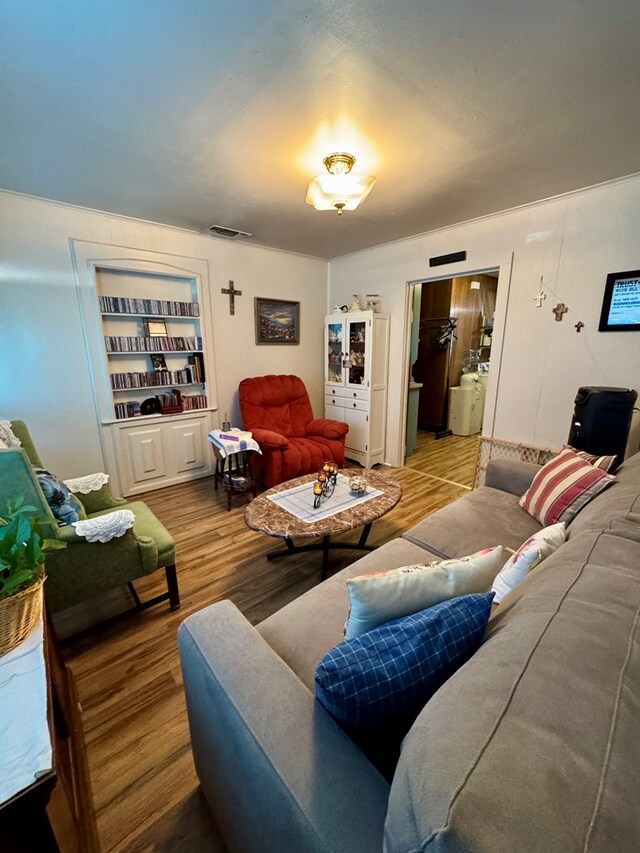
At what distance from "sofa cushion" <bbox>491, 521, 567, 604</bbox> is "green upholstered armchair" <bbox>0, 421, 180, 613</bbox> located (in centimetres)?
151

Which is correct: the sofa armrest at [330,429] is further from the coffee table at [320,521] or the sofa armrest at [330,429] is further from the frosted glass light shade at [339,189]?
the frosted glass light shade at [339,189]

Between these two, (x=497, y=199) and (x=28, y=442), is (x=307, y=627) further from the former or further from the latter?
(x=497, y=199)

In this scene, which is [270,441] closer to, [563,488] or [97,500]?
[97,500]

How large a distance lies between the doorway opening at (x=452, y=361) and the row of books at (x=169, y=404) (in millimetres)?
2939

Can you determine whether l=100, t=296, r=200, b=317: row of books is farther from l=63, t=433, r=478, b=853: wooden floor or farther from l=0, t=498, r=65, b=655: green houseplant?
l=0, t=498, r=65, b=655: green houseplant

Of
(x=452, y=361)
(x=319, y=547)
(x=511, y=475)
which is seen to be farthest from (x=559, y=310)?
(x=452, y=361)

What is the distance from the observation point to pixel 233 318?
3703 millimetres

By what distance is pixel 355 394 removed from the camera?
3.95m

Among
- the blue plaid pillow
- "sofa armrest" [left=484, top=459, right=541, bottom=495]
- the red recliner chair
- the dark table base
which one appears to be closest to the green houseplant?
the blue plaid pillow

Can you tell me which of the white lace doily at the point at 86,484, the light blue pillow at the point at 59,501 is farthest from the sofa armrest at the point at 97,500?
the light blue pillow at the point at 59,501

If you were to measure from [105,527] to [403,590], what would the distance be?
135 centimetres

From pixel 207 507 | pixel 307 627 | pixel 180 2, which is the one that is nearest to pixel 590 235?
pixel 180 2

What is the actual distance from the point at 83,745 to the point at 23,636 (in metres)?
0.62

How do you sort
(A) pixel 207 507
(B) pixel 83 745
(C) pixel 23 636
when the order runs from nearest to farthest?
1. (C) pixel 23 636
2. (B) pixel 83 745
3. (A) pixel 207 507
